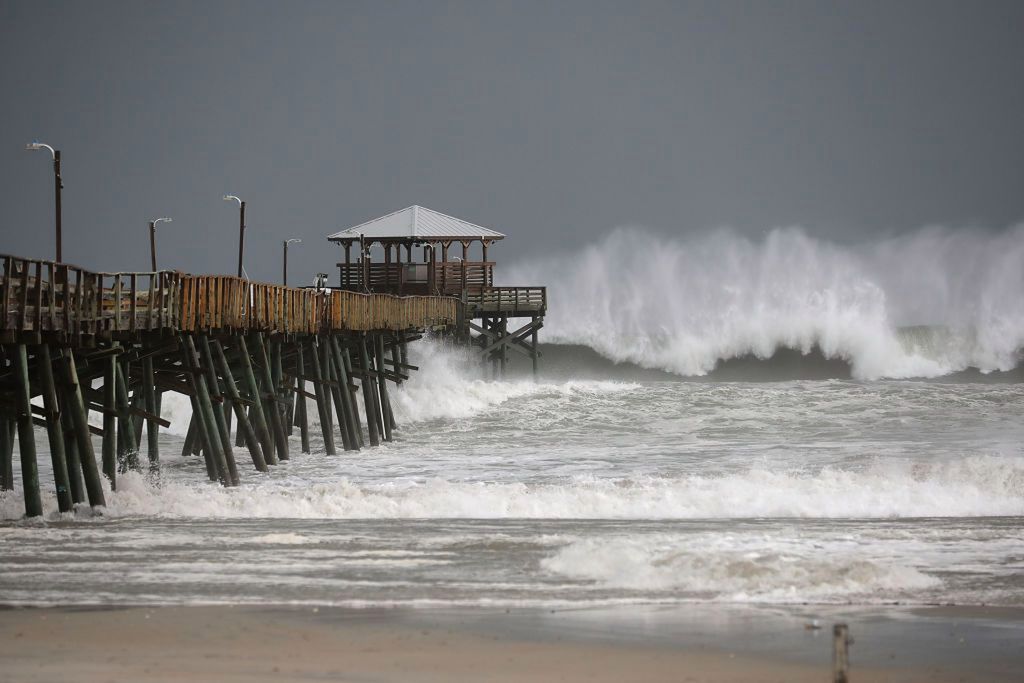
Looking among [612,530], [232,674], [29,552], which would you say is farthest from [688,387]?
[232,674]

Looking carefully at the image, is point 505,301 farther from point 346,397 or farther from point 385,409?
point 346,397

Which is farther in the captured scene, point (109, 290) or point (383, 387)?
point (383, 387)

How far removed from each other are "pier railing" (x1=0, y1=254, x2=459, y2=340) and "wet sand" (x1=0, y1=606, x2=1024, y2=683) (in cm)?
630

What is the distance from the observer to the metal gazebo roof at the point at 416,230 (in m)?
57.9

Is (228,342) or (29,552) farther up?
(228,342)

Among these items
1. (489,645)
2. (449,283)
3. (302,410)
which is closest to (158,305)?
(302,410)

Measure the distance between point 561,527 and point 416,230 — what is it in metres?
42.0

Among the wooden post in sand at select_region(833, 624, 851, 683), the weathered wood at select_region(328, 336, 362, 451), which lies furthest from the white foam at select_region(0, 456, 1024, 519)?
the wooden post in sand at select_region(833, 624, 851, 683)

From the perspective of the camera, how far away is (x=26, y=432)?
1747cm

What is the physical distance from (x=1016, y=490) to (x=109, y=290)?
13699 mm

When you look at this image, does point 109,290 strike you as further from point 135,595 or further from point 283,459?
point 135,595

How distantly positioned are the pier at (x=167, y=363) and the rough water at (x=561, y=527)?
0.71 m

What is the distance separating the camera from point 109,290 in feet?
68.2

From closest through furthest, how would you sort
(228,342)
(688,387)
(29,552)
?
1. (29,552)
2. (228,342)
3. (688,387)
